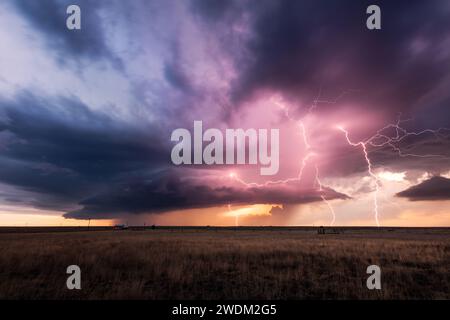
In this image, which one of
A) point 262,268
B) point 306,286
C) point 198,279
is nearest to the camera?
point 306,286

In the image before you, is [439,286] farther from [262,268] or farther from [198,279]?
[198,279]

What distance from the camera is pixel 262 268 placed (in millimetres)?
15102
